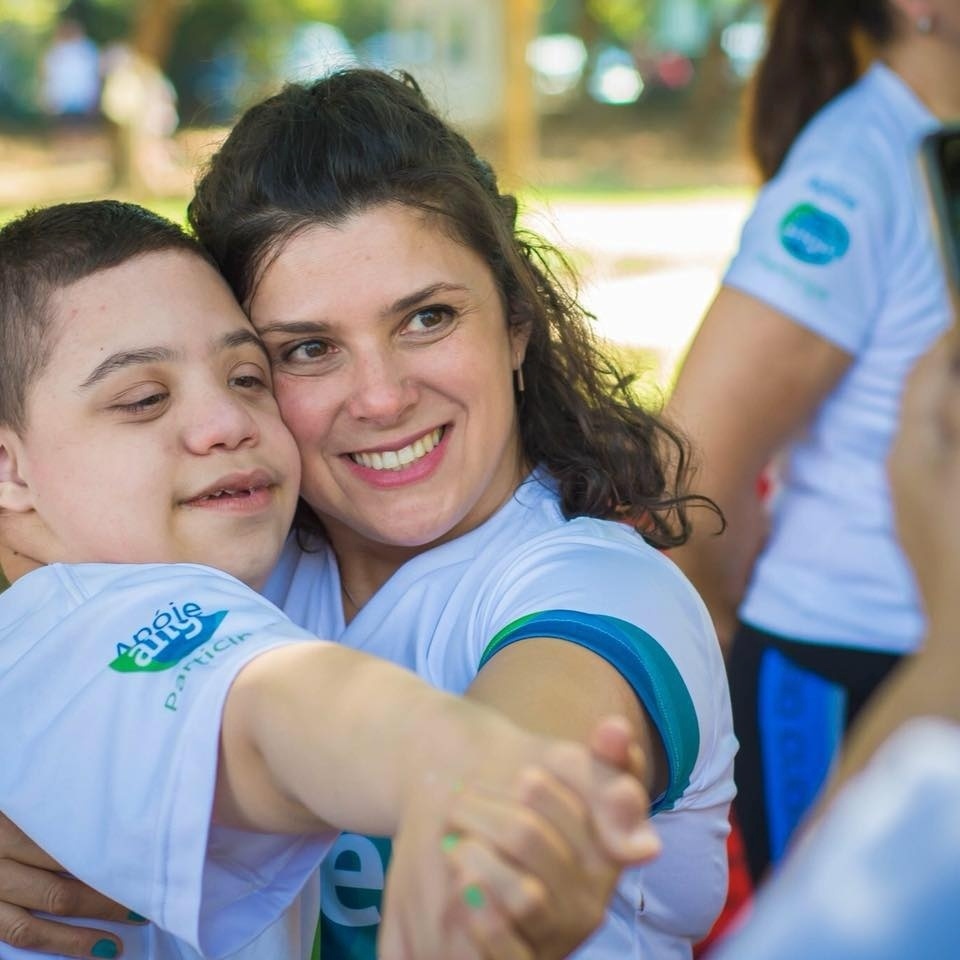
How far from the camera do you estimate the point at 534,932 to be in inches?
40.5

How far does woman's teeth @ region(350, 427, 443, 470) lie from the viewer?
2.08m

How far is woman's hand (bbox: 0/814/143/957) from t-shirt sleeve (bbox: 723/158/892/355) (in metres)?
1.56

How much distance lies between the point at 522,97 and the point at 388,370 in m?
10.4

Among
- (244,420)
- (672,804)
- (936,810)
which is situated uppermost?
(936,810)

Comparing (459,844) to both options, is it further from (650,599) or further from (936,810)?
(650,599)

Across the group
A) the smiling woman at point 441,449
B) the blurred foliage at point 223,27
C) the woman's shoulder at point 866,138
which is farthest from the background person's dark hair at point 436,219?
the blurred foliage at point 223,27

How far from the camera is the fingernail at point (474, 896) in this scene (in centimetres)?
98

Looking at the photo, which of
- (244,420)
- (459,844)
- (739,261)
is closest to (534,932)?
(459,844)

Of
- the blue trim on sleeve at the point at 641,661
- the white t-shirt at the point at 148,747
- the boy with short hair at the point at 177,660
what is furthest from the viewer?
the blue trim on sleeve at the point at 641,661

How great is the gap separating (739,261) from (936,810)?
2108 mm

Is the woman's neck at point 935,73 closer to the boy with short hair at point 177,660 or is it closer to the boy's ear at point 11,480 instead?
the boy with short hair at point 177,660

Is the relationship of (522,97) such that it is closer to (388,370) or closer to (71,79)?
(388,370)

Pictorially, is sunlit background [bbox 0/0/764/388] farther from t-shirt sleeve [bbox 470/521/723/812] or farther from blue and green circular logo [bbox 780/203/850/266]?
t-shirt sleeve [bbox 470/521/723/812]

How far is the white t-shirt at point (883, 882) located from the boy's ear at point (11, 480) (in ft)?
4.80
